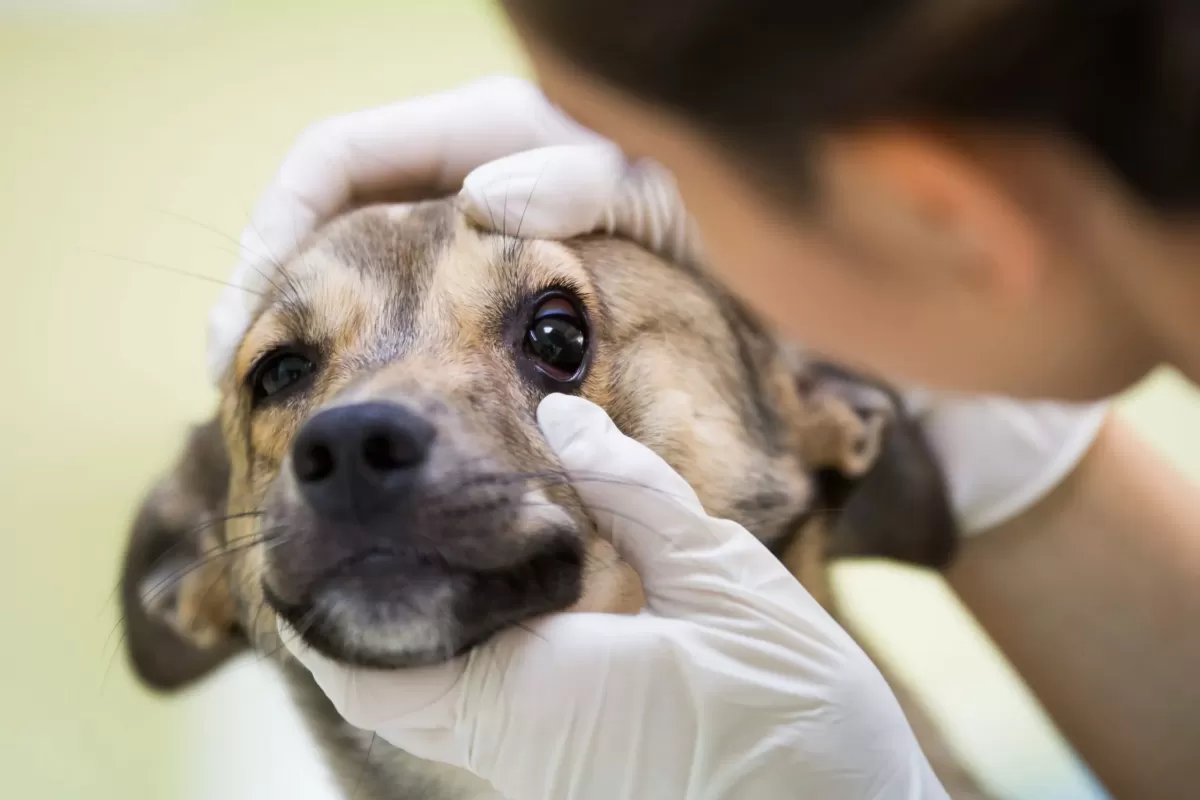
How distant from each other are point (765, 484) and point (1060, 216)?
867 mm

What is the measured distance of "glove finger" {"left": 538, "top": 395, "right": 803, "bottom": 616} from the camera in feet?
4.29

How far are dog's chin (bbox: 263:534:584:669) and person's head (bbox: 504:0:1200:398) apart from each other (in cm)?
51

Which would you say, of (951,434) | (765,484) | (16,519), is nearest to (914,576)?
(951,434)

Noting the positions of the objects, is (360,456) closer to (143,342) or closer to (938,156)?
(938,156)

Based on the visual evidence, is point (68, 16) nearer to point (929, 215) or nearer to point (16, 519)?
point (16, 519)

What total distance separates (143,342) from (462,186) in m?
1.18

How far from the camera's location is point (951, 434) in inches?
76.9

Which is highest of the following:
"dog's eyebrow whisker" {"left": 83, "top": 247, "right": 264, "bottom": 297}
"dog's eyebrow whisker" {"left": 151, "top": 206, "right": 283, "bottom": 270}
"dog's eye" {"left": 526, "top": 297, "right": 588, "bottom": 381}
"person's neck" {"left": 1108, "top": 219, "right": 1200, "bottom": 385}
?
"person's neck" {"left": 1108, "top": 219, "right": 1200, "bottom": 385}

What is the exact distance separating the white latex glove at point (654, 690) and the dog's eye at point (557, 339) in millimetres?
124

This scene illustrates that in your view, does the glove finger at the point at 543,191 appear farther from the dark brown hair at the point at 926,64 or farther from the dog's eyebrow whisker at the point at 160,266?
the dog's eyebrow whisker at the point at 160,266

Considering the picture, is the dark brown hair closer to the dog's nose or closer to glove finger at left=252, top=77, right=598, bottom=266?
the dog's nose

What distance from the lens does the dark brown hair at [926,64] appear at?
667mm

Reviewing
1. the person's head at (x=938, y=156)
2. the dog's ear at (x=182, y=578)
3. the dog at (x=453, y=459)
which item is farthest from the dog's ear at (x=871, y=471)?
the dog's ear at (x=182, y=578)

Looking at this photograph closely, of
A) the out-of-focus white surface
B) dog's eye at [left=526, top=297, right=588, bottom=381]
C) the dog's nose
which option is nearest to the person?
dog's eye at [left=526, top=297, right=588, bottom=381]
